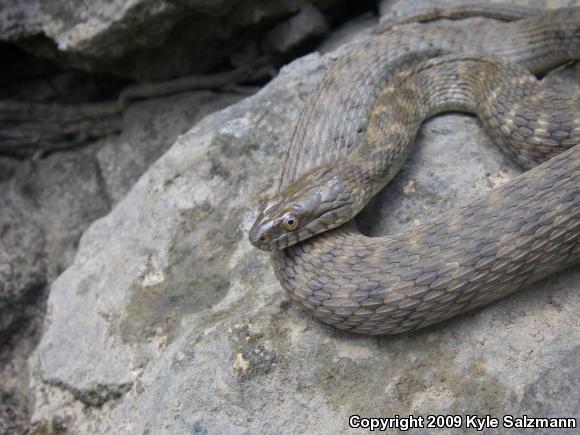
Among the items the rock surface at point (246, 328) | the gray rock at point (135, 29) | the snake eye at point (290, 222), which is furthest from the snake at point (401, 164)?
the gray rock at point (135, 29)

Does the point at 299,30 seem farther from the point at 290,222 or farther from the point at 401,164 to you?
the point at 290,222

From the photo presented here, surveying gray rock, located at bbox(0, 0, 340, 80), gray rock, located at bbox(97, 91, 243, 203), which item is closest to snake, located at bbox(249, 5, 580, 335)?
gray rock, located at bbox(0, 0, 340, 80)

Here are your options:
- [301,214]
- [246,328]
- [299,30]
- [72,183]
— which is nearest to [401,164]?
[301,214]

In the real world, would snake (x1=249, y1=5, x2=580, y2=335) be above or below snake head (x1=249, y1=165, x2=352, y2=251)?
below

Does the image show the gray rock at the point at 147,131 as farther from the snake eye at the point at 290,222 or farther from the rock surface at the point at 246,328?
the snake eye at the point at 290,222

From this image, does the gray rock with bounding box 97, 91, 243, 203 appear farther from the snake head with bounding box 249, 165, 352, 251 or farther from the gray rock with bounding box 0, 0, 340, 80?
the snake head with bounding box 249, 165, 352, 251

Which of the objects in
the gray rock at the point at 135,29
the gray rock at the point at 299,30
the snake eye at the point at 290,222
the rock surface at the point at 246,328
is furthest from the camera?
the gray rock at the point at 299,30
